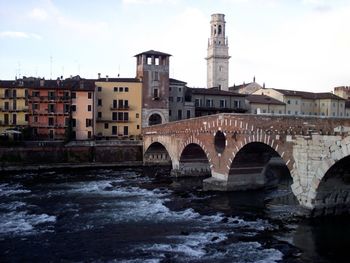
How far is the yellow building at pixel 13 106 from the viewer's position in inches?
2579

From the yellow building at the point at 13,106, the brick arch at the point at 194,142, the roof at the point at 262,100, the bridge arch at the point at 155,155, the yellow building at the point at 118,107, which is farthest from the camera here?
the roof at the point at 262,100

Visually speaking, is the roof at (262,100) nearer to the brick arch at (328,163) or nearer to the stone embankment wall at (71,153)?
the stone embankment wall at (71,153)

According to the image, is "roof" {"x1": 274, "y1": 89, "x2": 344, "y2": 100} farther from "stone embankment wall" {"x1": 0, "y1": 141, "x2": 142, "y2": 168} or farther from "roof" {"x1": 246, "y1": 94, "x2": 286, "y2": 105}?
"stone embankment wall" {"x1": 0, "y1": 141, "x2": 142, "y2": 168}

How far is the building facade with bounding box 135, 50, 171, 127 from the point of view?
68.9m

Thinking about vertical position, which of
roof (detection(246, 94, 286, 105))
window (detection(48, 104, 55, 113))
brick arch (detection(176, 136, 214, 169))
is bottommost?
brick arch (detection(176, 136, 214, 169))

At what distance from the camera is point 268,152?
36.5m

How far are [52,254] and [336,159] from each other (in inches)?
568

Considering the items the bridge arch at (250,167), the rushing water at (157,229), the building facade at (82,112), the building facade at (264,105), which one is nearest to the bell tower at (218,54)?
the building facade at (264,105)

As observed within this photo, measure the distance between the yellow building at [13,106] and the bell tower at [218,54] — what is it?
1810 inches

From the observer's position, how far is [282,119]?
28734 millimetres

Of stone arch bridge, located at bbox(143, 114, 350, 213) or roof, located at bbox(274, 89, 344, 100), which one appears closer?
stone arch bridge, located at bbox(143, 114, 350, 213)

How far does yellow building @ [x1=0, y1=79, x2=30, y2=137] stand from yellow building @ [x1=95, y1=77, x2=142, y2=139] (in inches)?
399

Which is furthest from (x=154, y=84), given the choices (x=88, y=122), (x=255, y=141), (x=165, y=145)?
(x=255, y=141)

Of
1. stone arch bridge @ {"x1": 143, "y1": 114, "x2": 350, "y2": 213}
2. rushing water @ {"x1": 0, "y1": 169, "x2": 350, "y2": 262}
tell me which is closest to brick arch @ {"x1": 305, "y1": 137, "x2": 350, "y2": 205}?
stone arch bridge @ {"x1": 143, "y1": 114, "x2": 350, "y2": 213}
